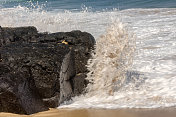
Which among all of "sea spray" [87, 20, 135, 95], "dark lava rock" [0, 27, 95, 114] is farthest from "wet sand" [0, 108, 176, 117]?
"sea spray" [87, 20, 135, 95]

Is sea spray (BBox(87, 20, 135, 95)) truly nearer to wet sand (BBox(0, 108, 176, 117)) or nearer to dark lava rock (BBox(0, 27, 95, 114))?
dark lava rock (BBox(0, 27, 95, 114))

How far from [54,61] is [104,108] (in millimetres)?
917

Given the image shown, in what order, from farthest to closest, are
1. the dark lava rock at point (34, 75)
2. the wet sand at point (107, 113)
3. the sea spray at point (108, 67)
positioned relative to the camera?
the sea spray at point (108, 67) → the dark lava rock at point (34, 75) → the wet sand at point (107, 113)

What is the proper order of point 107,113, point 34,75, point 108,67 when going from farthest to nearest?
point 108,67, point 34,75, point 107,113

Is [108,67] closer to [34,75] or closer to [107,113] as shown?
[107,113]

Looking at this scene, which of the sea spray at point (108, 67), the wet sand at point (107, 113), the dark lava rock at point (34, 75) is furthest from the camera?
the sea spray at point (108, 67)

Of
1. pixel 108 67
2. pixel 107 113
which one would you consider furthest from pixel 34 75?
pixel 108 67

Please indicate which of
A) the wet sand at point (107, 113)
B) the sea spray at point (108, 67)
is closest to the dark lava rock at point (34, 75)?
the wet sand at point (107, 113)

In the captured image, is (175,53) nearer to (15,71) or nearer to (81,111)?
(81,111)

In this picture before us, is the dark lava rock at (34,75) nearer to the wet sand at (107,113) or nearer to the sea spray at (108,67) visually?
the wet sand at (107,113)

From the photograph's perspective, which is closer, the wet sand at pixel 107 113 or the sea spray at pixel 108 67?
the wet sand at pixel 107 113

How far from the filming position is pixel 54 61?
160 inches

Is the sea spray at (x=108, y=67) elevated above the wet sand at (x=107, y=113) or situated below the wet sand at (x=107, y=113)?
above

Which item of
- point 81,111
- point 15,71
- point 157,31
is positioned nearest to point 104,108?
point 81,111
